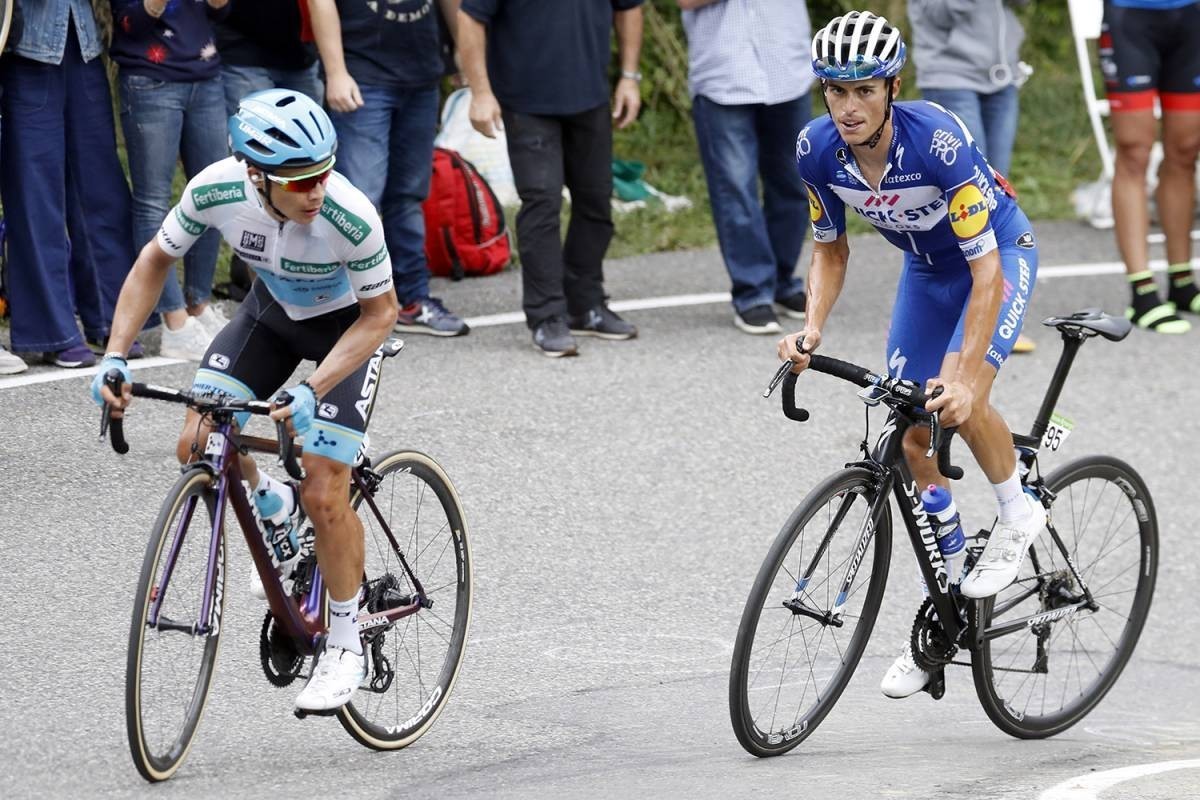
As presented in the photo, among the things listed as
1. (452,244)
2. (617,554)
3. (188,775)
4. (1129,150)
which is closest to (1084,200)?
(1129,150)

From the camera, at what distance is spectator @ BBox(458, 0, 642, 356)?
8.58 metres

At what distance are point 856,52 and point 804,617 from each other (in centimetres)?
167

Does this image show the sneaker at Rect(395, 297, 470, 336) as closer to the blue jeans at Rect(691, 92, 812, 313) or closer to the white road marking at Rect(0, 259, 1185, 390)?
the white road marking at Rect(0, 259, 1185, 390)

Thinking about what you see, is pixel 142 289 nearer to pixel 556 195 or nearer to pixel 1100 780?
pixel 1100 780

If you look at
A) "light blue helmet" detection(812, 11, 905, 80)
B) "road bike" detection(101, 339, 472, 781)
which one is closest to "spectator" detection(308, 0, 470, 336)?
"road bike" detection(101, 339, 472, 781)

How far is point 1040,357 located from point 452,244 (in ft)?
10.9

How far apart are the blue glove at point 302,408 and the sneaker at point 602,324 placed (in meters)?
4.69

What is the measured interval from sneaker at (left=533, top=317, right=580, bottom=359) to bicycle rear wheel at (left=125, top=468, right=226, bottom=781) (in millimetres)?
4246

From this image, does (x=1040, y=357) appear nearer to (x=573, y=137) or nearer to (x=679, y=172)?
(x=573, y=137)

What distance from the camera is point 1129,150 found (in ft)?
31.7

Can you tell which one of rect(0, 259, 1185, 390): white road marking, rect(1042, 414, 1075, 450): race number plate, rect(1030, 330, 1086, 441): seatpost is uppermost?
rect(1030, 330, 1086, 441): seatpost

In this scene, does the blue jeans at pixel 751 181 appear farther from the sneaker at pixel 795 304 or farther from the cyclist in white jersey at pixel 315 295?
the cyclist in white jersey at pixel 315 295

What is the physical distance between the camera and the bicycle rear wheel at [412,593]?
5152 millimetres

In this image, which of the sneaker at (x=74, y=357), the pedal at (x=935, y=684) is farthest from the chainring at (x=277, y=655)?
the sneaker at (x=74, y=357)
